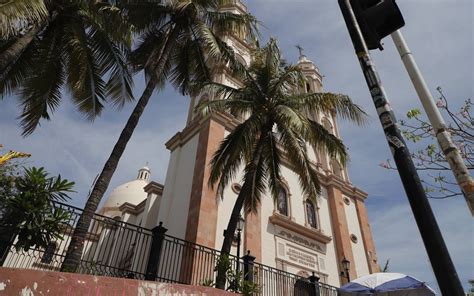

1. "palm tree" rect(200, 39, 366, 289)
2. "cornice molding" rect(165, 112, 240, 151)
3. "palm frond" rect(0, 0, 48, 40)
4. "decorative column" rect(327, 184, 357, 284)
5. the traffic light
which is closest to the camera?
the traffic light

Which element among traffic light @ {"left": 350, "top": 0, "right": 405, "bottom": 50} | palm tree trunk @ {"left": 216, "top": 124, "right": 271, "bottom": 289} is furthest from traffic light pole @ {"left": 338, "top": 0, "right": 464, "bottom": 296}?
palm tree trunk @ {"left": 216, "top": 124, "right": 271, "bottom": 289}

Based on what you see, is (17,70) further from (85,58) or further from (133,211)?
(133,211)

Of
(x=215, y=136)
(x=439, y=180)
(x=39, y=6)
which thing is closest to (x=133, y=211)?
(x=215, y=136)

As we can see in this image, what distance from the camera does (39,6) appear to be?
7.72 meters

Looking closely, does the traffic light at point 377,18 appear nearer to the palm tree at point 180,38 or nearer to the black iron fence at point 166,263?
the black iron fence at point 166,263

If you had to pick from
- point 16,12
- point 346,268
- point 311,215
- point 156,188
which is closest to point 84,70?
point 16,12

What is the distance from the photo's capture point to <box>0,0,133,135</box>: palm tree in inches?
411

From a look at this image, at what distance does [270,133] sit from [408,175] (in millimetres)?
10270

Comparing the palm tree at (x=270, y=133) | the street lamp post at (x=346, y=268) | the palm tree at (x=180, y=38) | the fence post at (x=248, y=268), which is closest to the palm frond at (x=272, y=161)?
the palm tree at (x=270, y=133)

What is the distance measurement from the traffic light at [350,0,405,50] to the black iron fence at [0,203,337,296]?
277 inches

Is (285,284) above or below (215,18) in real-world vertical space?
below

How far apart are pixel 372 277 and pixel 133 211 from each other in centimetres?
2071

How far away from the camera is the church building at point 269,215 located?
647 inches

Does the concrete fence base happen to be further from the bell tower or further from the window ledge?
the window ledge
